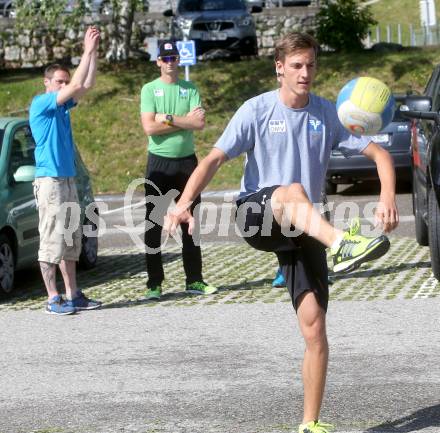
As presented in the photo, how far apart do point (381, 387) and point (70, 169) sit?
4.01 metres

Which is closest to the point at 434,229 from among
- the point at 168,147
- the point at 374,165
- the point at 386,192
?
the point at 168,147

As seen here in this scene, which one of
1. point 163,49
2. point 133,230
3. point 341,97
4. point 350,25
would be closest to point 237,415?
point 341,97

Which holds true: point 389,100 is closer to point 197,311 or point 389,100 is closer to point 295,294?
point 295,294

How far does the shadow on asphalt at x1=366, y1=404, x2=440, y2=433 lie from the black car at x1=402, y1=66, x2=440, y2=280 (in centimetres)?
375

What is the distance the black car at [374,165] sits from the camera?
20469 millimetres

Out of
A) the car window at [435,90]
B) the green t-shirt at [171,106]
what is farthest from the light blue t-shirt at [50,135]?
the car window at [435,90]

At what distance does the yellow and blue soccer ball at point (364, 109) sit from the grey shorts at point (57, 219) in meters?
4.25

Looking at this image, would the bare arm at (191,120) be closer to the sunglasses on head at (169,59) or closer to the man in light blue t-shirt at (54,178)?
the sunglasses on head at (169,59)

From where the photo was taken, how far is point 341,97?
255 inches

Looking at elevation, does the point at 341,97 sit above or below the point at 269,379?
above

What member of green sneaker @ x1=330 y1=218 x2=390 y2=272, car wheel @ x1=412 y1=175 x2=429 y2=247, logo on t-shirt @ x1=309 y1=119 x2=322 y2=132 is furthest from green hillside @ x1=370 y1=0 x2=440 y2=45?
green sneaker @ x1=330 y1=218 x2=390 y2=272

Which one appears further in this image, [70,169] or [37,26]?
[37,26]

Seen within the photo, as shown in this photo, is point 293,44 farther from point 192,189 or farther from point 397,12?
point 397,12

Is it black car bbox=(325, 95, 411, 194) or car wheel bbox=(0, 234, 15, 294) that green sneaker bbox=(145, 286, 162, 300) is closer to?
car wheel bbox=(0, 234, 15, 294)
